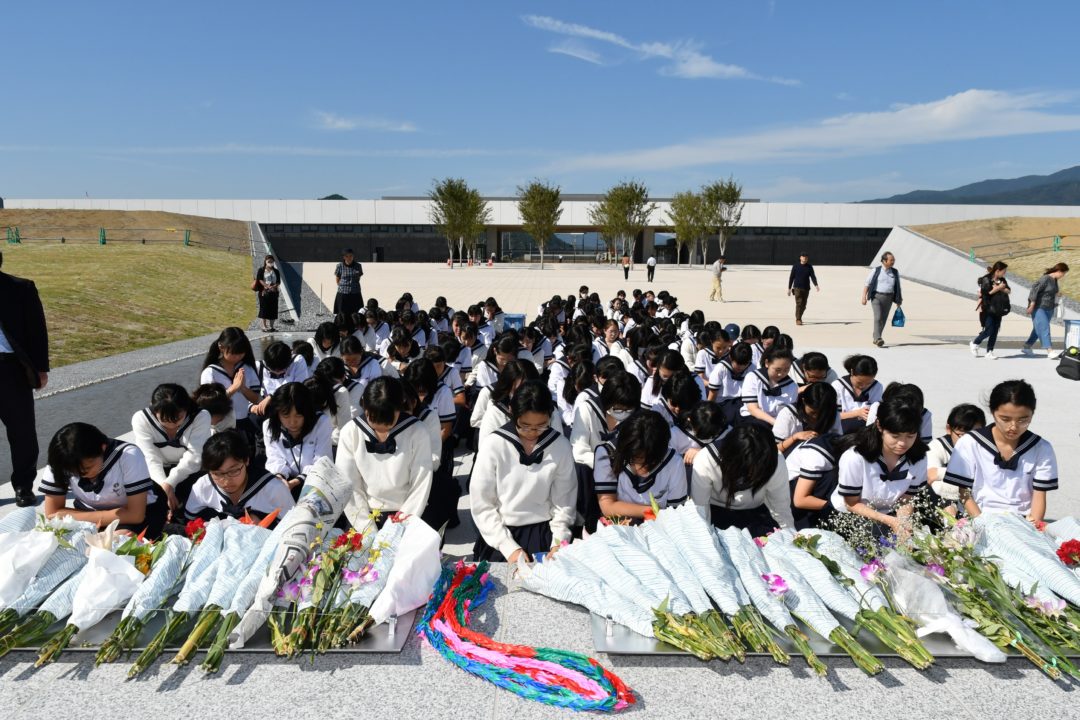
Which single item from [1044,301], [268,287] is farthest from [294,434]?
[1044,301]

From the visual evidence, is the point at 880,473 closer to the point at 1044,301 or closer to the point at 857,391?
the point at 857,391

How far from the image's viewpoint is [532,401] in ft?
12.8

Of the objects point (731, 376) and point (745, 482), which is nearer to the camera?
point (745, 482)

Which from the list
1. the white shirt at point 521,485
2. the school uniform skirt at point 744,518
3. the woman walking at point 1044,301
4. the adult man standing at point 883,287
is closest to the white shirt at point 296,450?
the white shirt at point 521,485

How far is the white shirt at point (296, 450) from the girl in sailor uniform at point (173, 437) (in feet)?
1.64

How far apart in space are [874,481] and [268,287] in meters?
14.2

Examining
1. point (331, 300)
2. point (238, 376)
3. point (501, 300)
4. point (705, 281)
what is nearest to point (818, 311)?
point (501, 300)

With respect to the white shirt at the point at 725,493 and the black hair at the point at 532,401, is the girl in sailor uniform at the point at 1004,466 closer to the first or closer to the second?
the white shirt at the point at 725,493

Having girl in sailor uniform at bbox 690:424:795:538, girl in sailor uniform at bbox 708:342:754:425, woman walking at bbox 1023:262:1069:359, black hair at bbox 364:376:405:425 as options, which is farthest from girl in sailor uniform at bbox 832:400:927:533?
woman walking at bbox 1023:262:1069:359

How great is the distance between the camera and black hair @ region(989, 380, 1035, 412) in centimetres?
387

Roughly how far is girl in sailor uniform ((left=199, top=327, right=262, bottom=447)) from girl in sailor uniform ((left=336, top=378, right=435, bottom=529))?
256 centimetres

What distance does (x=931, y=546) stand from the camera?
3.05m

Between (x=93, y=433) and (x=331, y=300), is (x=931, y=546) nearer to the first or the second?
(x=93, y=433)

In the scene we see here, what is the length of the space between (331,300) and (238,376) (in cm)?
1971
